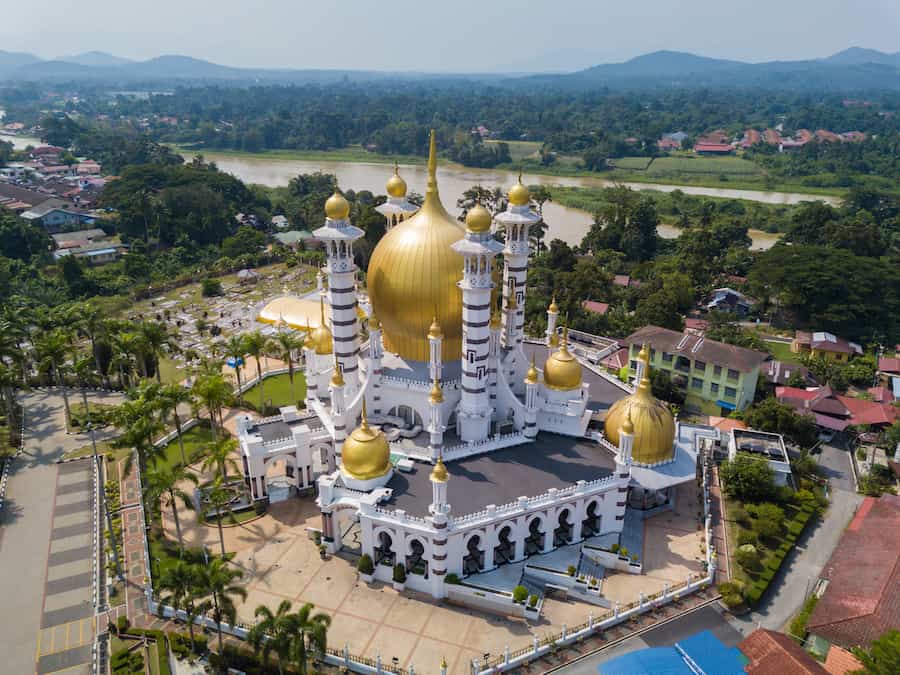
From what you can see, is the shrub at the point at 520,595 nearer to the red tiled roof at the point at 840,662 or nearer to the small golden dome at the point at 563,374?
the red tiled roof at the point at 840,662

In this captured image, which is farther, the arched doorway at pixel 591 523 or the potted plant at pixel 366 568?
the arched doorway at pixel 591 523

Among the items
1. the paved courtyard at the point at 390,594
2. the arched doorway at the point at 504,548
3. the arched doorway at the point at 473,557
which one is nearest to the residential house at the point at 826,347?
the paved courtyard at the point at 390,594

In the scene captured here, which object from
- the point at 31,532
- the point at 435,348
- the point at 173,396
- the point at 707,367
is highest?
the point at 435,348

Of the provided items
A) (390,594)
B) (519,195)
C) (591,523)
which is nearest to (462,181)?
(519,195)

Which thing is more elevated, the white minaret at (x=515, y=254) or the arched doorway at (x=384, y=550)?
the white minaret at (x=515, y=254)

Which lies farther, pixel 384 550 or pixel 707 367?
pixel 707 367

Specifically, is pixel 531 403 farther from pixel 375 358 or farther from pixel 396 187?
pixel 396 187
